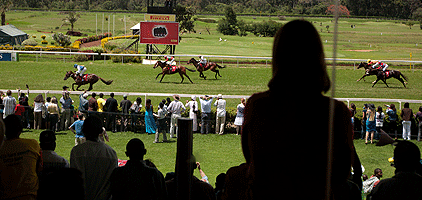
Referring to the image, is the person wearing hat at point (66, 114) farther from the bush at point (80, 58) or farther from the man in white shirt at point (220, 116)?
the bush at point (80, 58)

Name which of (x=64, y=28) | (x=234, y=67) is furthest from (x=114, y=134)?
(x=64, y=28)

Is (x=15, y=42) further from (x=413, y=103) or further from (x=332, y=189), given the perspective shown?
(x=332, y=189)

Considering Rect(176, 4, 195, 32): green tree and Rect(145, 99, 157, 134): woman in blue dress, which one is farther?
Rect(176, 4, 195, 32): green tree

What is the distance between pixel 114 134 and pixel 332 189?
10.3 metres

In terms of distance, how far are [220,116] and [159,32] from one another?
15.3 meters

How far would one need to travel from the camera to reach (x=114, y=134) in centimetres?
1143

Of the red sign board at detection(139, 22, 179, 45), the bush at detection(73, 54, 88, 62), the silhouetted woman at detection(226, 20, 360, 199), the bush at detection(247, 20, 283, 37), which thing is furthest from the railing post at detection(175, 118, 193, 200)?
the bush at detection(247, 20, 283, 37)

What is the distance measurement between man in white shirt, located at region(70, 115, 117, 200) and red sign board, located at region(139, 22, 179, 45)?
77.0 ft

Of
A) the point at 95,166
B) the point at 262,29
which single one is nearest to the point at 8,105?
the point at 95,166

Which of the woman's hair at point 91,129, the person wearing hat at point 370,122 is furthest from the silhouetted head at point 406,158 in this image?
the person wearing hat at point 370,122

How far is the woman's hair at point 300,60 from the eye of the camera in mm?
1552

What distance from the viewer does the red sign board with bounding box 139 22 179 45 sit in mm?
26156

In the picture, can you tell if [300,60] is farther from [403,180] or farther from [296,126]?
[403,180]

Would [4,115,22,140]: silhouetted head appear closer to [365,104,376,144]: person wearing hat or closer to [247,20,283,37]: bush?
[365,104,376,144]: person wearing hat
